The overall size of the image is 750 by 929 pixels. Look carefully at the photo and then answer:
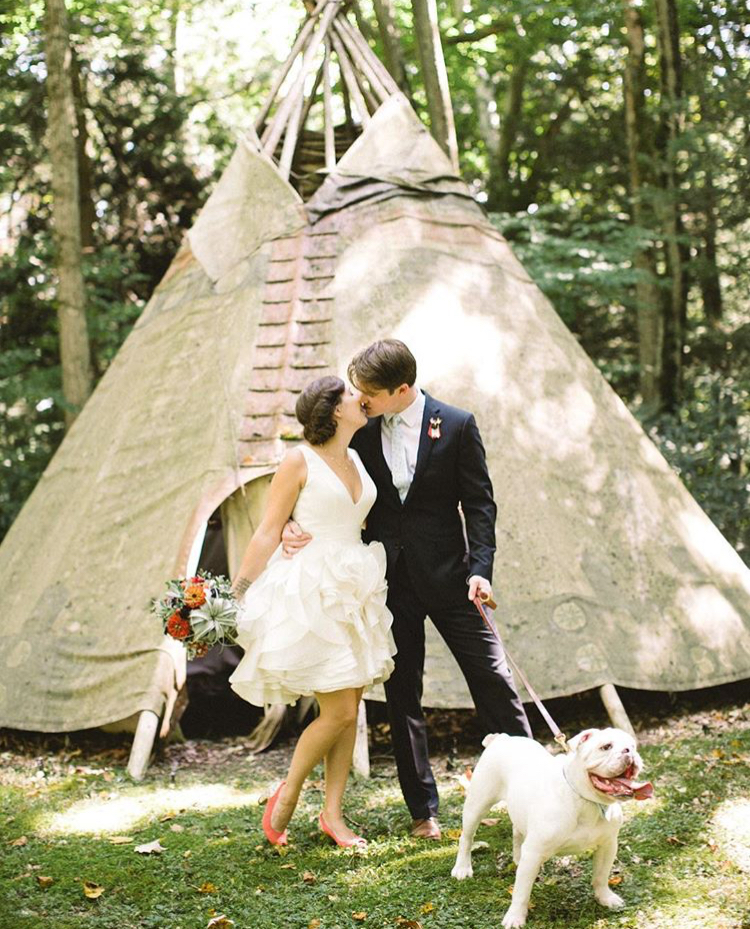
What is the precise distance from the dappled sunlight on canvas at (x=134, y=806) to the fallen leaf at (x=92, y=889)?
2.10ft

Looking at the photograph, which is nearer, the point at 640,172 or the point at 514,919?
the point at 514,919

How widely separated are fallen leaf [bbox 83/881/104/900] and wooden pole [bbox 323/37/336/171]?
454cm

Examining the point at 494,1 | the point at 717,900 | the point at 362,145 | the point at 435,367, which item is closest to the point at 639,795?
the point at 717,900

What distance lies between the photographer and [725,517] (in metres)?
8.62

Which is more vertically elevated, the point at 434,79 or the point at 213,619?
the point at 434,79

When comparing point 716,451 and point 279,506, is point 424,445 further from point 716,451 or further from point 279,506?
point 716,451

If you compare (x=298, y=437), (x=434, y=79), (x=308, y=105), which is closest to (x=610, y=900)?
(x=298, y=437)

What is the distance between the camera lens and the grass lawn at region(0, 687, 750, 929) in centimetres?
340

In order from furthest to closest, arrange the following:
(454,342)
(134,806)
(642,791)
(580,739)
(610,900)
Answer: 1. (454,342)
2. (134,806)
3. (610,900)
4. (580,739)
5. (642,791)

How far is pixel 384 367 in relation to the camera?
376 cm

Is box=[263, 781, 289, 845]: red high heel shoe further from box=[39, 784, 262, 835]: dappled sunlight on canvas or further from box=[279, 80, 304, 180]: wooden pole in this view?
box=[279, 80, 304, 180]: wooden pole

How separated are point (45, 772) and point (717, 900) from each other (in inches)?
135

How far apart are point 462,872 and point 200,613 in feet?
4.26

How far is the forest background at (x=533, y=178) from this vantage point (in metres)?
9.83
